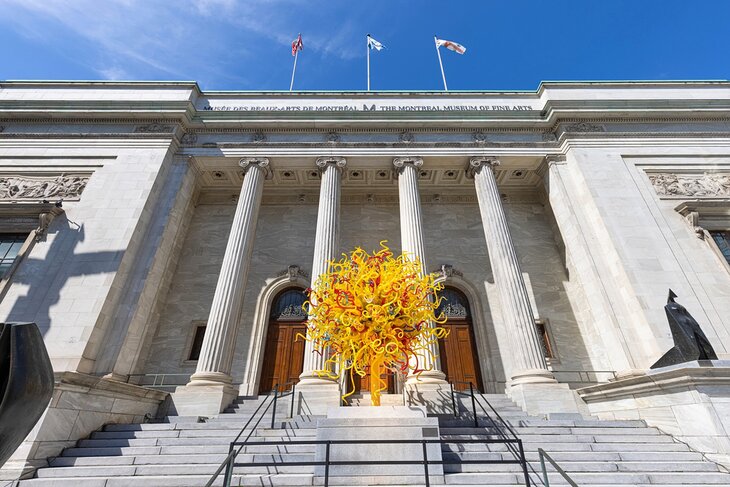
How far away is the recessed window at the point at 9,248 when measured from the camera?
11.3m

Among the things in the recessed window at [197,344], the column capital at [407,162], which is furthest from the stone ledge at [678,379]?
the recessed window at [197,344]

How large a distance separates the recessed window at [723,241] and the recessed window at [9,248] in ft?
75.0

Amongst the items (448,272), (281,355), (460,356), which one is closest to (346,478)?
(281,355)

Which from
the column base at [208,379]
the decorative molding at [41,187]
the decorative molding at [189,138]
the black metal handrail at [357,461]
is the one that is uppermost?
the decorative molding at [189,138]

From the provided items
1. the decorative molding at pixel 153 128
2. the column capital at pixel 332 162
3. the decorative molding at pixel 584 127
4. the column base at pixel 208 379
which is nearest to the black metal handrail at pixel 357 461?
the column base at pixel 208 379

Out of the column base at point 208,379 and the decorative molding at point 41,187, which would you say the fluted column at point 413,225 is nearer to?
the column base at point 208,379

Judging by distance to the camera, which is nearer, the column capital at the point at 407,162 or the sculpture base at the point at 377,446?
the sculpture base at the point at 377,446

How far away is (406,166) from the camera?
543 inches

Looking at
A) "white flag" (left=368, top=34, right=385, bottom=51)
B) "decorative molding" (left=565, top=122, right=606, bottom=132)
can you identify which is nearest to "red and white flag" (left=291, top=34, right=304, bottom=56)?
"white flag" (left=368, top=34, right=385, bottom=51)

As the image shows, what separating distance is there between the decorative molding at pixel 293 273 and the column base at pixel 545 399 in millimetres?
8556

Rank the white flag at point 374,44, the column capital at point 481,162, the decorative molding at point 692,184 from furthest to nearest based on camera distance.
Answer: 1. the white flag at point 374,44
2. the column capital at point 481,162
3. the decorative molding at point 692,184

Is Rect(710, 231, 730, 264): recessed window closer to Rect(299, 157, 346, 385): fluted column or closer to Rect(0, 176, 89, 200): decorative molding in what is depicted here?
Rect(299, 157, 346, 385): fluted column

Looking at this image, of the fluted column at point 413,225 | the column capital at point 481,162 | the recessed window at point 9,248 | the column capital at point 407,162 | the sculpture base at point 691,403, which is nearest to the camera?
the sculpture base at point 691,403

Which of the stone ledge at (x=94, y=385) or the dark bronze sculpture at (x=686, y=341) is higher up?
the dark bronze sculpture at (x=686, y=341)
